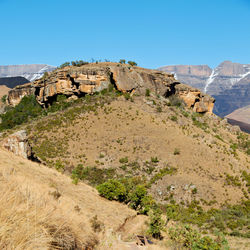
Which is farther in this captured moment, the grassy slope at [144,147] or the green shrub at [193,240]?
the grassy slope at [144,147]

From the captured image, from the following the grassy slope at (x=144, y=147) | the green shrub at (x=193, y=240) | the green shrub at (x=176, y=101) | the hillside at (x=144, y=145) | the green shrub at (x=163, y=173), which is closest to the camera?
the green shrub at (x=193, y=240)

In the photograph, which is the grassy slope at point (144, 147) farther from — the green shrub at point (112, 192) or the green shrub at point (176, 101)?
the green shrub at point (112, 192)

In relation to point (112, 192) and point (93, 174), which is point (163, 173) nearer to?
point (93, 174)

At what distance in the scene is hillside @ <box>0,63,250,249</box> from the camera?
759 inches

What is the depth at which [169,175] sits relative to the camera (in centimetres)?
2541

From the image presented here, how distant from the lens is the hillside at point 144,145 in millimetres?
19275

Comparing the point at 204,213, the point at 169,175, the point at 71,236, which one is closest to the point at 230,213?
the point at 204,213

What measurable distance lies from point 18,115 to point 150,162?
3151cm

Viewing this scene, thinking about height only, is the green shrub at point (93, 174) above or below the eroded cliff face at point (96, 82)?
below

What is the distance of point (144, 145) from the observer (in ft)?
101

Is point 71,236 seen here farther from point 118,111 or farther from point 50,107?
point 50,107

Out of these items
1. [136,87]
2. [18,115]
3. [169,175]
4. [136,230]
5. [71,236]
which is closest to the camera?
[71,236]

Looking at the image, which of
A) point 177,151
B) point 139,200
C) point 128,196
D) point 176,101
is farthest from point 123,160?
point 176,101

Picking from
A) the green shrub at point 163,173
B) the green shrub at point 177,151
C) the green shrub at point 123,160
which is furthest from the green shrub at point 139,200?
the green shrub at point 177,151
